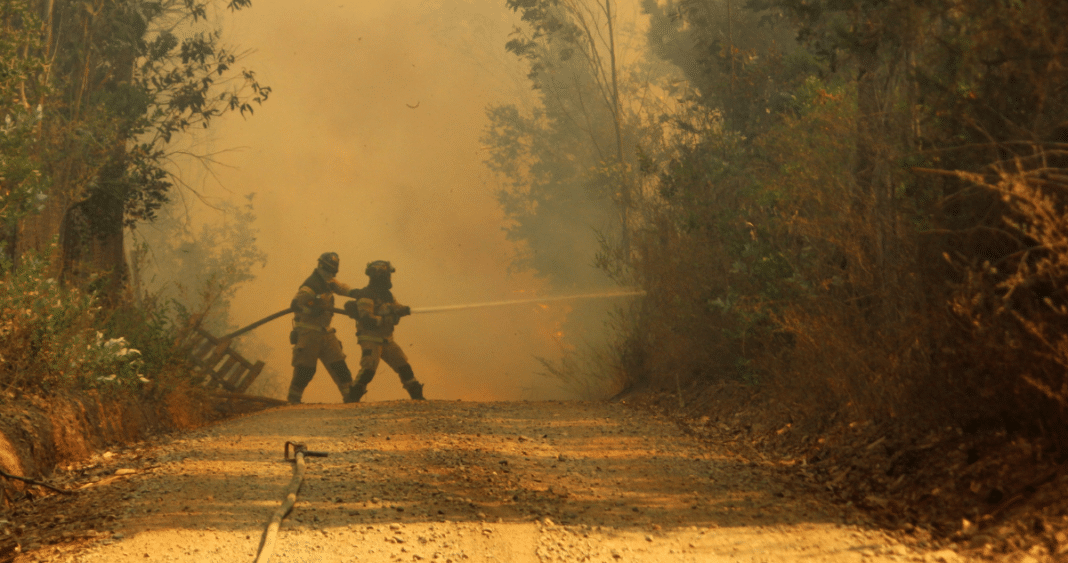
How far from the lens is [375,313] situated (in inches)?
604

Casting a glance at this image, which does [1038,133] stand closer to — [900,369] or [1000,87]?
[1000,87]

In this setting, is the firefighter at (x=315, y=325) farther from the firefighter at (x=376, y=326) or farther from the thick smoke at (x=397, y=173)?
the thick smoke at (x=397, y=173)

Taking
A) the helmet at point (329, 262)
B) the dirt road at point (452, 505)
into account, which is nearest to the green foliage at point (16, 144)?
the dirt road at point (452, 505)

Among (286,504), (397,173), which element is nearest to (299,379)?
(286,504)

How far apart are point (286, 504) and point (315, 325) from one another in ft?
35.4

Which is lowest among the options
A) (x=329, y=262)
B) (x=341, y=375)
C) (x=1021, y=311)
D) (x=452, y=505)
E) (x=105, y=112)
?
(x=341, y=375)

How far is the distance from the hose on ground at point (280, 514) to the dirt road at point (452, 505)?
0.06 metres

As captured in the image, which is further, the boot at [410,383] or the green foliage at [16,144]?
the boot at [410,383]

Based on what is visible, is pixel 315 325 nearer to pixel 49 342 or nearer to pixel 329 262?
pixel 329 262

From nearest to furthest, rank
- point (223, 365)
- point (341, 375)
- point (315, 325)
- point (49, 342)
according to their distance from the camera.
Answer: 1. point (49, 342)
2. point (223, 365)
3. point (315, 325)
4. point (341, 375)

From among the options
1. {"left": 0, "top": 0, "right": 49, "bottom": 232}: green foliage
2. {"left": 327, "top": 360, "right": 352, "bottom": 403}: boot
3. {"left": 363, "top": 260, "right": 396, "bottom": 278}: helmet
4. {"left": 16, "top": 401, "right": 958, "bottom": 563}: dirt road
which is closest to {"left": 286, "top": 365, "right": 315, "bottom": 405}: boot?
{"left": 327, "top": 360, "right": 352, "bottom": 403}: boot

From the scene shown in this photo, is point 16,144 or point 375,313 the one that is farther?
point 375,313

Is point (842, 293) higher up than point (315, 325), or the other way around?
point (842, 293)

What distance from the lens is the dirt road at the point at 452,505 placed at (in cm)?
439
